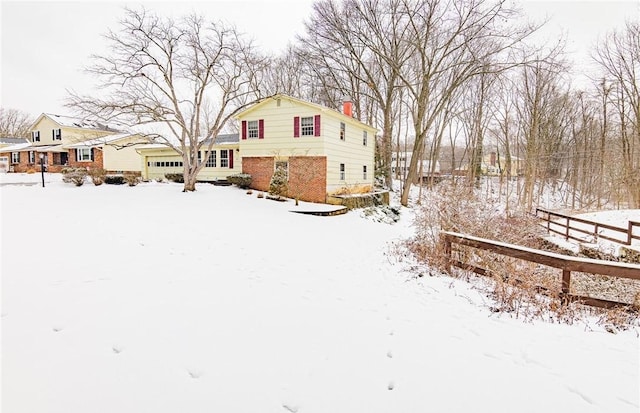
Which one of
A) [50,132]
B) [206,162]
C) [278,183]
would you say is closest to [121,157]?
[50,132]

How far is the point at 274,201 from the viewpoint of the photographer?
575 inches

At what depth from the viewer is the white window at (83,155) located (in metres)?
25.2

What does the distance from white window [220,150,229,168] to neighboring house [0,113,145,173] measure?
9.86m

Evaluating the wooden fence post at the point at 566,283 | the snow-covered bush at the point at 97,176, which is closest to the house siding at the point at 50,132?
the snow-covered bush at the point at 97,176

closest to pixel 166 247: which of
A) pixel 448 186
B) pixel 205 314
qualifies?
pixel 205 314

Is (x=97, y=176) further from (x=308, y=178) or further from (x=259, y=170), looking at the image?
(x=308, y=178)

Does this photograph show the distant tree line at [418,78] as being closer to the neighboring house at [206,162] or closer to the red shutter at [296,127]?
the neighboring house at [206,162]

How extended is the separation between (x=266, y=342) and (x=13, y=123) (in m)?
59.8

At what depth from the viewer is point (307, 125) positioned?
51.0 feet

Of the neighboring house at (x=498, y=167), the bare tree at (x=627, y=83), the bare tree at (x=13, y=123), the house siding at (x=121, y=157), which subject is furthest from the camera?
the bare tree at (x=13, y=123)

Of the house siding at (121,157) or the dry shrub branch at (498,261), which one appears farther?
the house siding at (121,157)

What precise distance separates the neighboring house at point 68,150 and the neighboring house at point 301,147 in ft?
40.4

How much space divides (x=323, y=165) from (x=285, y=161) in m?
2.23

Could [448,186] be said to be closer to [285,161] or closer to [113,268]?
[113,268]
